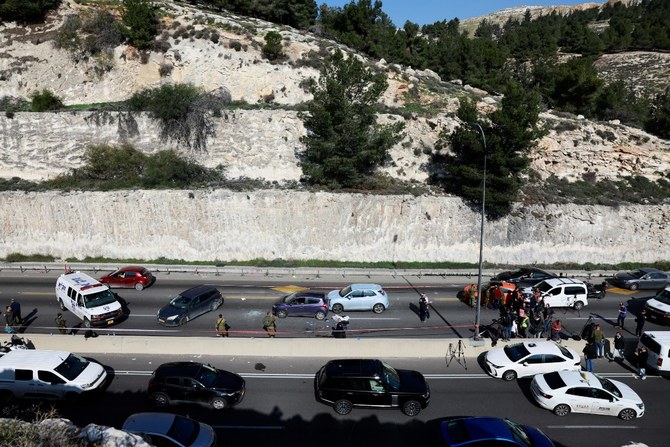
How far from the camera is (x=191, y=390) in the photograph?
14.6 metres

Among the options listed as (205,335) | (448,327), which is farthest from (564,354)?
(205,335)

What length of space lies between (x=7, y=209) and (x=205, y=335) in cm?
2145

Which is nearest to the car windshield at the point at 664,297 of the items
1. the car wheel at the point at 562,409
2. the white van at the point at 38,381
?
the car wheel at the point at 562,409

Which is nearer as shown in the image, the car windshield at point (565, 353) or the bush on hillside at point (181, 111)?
the car windshield at point (565, 353)

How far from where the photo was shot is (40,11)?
44188 millimetres

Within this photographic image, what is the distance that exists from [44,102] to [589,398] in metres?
43.7

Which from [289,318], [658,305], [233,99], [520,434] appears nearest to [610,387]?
[520,434]

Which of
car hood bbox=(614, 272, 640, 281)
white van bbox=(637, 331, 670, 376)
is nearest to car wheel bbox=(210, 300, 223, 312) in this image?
white van bbox=(637, 331, 670, 376)

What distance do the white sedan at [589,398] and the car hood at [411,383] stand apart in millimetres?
3977

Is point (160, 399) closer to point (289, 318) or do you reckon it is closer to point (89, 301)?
point (289, 318)

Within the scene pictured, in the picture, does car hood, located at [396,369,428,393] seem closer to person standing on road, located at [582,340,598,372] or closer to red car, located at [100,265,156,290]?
person standing on road, located at [582,340,598,372]

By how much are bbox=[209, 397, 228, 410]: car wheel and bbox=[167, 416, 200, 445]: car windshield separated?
204cm

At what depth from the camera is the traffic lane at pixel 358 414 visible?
13.6m

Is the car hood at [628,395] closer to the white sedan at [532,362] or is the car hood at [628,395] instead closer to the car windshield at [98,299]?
the white sedan at [532,362]
